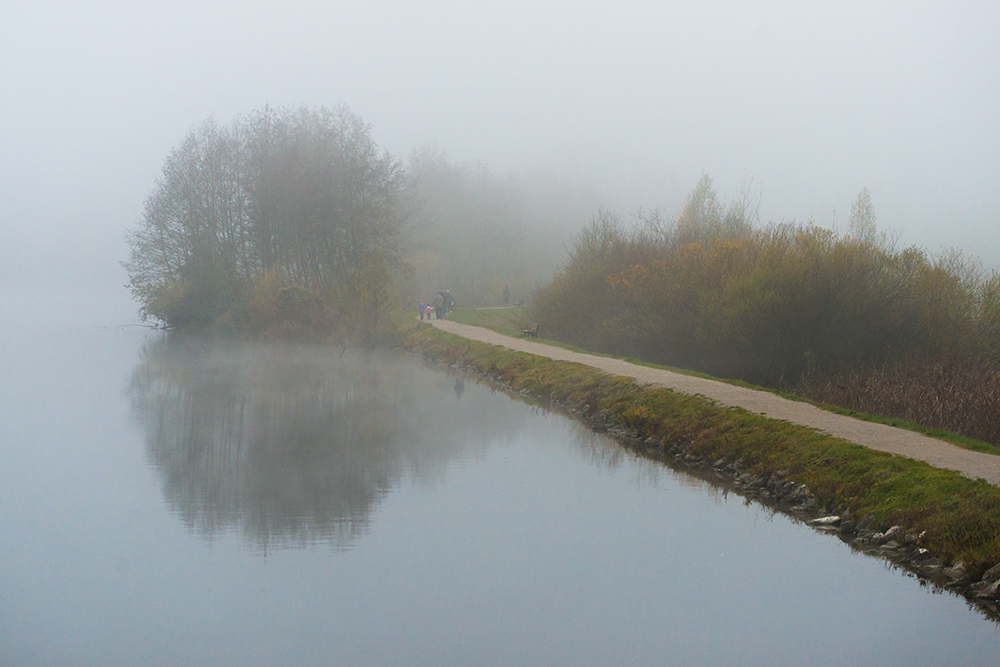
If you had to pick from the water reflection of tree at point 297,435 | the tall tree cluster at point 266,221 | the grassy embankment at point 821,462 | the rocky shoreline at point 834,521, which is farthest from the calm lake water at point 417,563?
the tall tree cluster at point 266,221

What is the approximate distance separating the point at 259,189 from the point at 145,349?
9.06 metres

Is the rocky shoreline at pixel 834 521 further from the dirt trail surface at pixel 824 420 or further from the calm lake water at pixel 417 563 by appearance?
the dirt trail surface at pixel 824 420

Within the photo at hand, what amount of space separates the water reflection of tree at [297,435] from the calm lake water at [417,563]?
0.27ft

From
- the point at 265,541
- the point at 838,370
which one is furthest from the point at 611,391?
the point at 265,541

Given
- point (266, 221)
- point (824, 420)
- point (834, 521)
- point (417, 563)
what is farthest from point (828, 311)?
point (266, 221)

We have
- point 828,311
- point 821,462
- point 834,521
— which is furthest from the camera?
point 828,311

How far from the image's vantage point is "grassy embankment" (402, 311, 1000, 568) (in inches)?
362

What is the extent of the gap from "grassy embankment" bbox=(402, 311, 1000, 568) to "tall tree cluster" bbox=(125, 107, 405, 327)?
20530 mm

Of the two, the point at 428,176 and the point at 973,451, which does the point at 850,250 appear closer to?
the point at 973,451

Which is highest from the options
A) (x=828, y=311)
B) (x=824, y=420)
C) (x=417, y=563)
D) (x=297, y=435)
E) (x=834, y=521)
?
(x=828, y=311)

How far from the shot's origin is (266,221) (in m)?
43.6

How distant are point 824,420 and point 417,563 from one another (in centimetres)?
833

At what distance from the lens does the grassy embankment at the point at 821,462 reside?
9203 mm

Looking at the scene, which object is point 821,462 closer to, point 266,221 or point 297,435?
point 297,435
